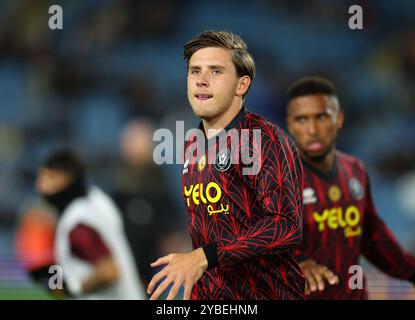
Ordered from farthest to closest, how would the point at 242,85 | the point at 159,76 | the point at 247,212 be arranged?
the point at 159,76 < the point at 242,85 < the point at 247,212

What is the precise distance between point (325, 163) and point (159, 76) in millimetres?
6069

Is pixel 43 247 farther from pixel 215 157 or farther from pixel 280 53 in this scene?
pixel 215 157

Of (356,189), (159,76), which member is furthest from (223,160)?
(159,76)

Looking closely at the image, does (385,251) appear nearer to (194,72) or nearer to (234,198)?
(234,198)

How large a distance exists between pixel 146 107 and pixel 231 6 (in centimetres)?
198

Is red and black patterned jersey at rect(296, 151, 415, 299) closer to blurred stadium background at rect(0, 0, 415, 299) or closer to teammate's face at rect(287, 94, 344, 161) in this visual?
teammate's face at rect(287, 94, 344, 161)

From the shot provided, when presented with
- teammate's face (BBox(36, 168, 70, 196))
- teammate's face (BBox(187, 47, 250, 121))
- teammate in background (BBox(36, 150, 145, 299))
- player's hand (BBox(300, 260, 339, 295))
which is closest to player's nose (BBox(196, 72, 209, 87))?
teammate's face (BBox(187, 47, 250, 121))

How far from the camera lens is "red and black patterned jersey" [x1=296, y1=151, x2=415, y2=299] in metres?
3.91

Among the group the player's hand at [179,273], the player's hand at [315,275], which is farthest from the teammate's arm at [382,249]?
the player's hand at [179,273]

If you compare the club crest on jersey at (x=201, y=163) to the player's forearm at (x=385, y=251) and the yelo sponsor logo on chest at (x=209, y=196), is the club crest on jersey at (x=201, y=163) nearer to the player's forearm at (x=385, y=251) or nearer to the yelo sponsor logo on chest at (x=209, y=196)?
the yelo sponsor logo on chest at (x=209, y=196)

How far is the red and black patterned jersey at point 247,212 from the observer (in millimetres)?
2699

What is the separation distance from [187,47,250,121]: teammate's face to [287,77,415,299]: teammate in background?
44.5 inches

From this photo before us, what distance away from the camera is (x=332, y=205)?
4023mm

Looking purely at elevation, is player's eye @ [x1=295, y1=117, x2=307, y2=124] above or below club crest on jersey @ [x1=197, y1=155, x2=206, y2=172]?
above
